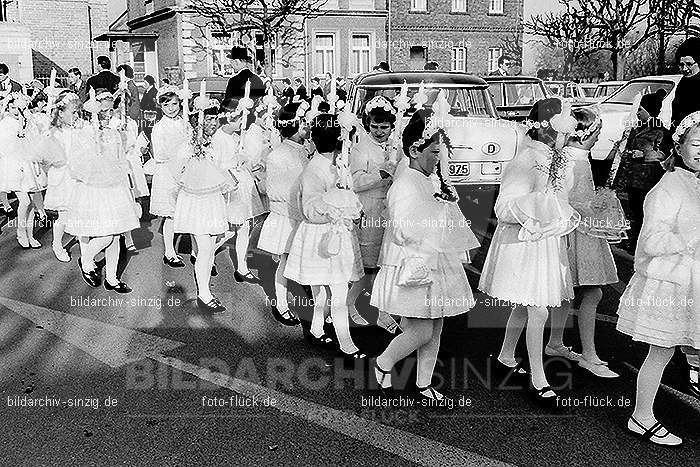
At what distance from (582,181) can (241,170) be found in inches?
142

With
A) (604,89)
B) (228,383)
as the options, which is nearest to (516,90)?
(604,89)

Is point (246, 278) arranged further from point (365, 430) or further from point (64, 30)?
point (64, 30)

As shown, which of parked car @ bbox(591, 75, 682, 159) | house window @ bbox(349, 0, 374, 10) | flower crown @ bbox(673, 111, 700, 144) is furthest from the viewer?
house window @ bbox(349, 0, 374, 10)

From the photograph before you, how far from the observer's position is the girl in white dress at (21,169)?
8539 millimetres

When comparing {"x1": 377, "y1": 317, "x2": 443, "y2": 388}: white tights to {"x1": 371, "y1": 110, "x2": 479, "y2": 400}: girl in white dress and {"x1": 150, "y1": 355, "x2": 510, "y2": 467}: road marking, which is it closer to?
{"x1": 371, "y1": 110, "x2": 479, "y2": 400}: girl in white dress

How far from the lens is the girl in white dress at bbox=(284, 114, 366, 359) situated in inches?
194

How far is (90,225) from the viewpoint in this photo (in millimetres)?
6578

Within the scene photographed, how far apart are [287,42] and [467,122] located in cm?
2387

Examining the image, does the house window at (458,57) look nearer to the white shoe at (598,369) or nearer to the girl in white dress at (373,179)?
the girl in white dress at (373,179)

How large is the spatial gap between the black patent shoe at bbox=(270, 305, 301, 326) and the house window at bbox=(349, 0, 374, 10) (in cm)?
3045

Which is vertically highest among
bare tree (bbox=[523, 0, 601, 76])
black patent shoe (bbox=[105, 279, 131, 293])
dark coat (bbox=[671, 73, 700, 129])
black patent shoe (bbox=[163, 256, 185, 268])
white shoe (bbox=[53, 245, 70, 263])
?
bare tree (bbox=[523, 0, 601, 76])

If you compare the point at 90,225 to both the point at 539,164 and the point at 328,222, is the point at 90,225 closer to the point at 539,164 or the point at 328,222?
the point at 328,222

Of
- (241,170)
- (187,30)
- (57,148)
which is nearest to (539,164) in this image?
(241,170)

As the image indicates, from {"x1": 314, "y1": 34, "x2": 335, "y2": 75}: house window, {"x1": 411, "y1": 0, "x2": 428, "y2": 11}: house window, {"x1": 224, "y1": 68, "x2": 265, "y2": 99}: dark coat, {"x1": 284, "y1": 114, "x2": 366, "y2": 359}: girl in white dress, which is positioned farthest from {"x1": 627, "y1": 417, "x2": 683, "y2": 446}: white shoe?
{"x1": 411, "y1": 0, "x2": 428, "y2": 11}: house window
